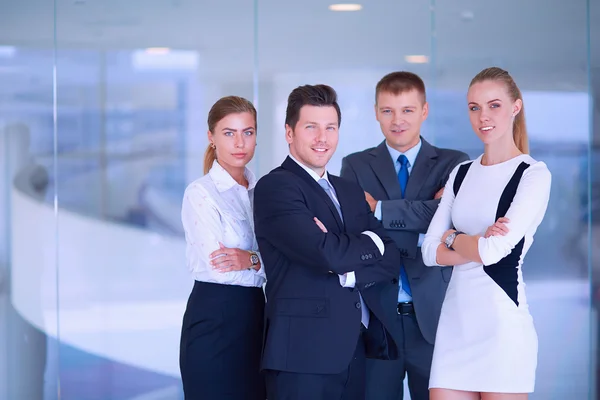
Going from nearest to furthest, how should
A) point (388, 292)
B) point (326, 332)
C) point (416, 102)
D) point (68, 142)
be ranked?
point (326, 332) < point (388, 292) < point (416, 102) < point (68, 142)

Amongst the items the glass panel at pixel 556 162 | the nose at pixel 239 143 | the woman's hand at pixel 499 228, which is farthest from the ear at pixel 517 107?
the glass panel at pixel 556 162

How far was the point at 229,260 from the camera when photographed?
10.8 feet

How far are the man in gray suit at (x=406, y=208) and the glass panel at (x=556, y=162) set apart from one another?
74.3 inches

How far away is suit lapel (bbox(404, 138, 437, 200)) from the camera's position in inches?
149

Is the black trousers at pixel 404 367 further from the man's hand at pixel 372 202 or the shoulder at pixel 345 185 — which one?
the shoulder at pixel 345 185

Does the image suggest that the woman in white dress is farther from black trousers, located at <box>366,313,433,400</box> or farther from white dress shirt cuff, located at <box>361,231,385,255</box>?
black trousers, located at <box>366,313,433,400</box>

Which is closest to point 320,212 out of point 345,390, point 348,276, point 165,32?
point 348,276

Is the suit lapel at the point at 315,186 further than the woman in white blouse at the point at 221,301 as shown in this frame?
No

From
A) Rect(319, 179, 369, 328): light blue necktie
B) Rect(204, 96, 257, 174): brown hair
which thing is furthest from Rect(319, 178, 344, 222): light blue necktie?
Rect(204, 96, 257, 174): brown hair

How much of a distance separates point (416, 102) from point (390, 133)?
0.64 ft

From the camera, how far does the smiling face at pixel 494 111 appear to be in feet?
10.3

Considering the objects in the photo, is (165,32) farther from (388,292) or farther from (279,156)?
(388,292)

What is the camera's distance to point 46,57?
5.27m

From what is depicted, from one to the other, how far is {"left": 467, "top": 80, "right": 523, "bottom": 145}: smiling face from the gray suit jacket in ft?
1.98
